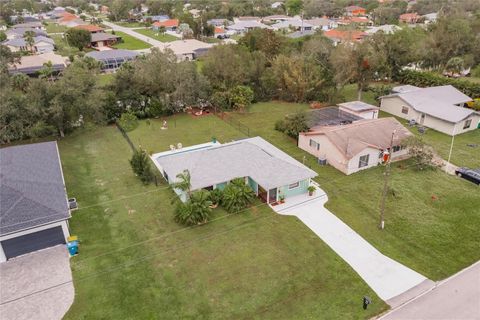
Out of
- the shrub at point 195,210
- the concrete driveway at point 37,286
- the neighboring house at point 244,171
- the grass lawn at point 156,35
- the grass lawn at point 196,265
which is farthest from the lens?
the grass lawn at point 156,35

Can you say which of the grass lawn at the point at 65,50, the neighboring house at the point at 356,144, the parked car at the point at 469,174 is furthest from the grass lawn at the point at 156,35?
the parked car at the point at 469,174

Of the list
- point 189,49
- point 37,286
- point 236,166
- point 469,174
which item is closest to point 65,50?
point 189,49

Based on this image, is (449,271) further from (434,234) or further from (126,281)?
(126,281)

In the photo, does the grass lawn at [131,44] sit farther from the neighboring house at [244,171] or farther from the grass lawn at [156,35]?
the neighboring house at [244,171]

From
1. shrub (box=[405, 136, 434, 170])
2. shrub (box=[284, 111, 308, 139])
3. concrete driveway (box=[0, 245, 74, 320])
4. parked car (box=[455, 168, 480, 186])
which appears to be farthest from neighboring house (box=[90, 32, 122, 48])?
parked car (box=[455, 168, 480, 186])

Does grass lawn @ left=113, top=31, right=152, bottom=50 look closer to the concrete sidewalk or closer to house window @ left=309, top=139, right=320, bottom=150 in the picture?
the concrete sidewalk

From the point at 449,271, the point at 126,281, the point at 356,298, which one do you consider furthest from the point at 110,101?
the point at 449,271
